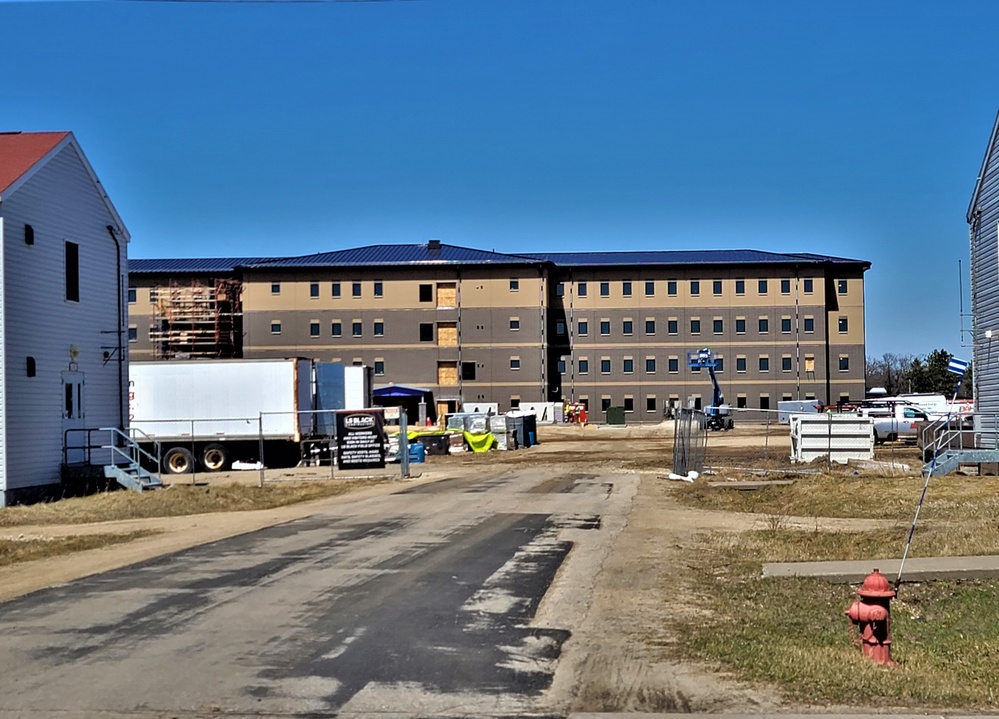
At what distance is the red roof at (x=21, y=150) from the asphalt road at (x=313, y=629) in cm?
1469

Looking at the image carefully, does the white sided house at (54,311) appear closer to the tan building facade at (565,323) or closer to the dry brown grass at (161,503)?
the dry brown grass at (161,503)

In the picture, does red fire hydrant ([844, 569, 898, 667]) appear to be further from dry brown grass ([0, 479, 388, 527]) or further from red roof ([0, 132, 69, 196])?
red roof ([0, 132, 69, 196])

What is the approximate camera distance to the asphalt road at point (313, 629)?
8156 millimetres

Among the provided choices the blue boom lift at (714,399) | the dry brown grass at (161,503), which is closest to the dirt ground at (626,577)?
the dry brown grass at (161,503)

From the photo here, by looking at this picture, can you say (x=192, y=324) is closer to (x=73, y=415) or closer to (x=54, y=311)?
(x=73, y=415)

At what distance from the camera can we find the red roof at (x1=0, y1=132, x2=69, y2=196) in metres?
28.6

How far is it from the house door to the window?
222 cm

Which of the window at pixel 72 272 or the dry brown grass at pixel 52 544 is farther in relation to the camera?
the window at pixel 72 272

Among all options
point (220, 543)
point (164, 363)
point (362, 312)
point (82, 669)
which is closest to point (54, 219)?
point (164, 363)

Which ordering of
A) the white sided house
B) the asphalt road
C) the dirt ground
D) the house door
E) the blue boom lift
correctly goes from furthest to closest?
the blue boom lift → the house door → the white sided house → the dirt ground → the asphalt road

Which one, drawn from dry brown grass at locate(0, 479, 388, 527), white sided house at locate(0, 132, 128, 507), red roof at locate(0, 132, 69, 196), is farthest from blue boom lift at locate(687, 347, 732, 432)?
red roof at locate(0, 132, 69, 196)

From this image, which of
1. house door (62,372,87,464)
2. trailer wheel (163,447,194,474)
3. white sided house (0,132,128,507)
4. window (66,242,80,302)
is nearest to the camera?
white sided house (0,132,128,507)

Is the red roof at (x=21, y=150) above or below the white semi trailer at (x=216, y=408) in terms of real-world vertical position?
above

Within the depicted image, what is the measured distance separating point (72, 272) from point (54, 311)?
180 centimetres
